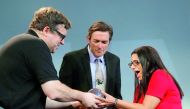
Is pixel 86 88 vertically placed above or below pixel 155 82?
below

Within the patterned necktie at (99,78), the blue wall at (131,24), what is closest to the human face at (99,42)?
the patterned necktie at (99,78)

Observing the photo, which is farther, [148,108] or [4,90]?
[148,108]

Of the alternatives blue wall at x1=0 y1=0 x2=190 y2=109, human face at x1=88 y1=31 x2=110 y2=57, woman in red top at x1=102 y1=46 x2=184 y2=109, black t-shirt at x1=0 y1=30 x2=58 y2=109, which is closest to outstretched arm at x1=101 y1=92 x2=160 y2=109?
woman in red top at x1=102 y1=46 x2=184 y2=109

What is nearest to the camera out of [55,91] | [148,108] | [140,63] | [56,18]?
[55,91]

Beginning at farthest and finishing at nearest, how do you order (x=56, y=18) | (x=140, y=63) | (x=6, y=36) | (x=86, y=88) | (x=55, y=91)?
(x=6, y=36)
(x=86, y=88)
(x=140, y=63)
(x=56, y=18)
(x=55, y=91)

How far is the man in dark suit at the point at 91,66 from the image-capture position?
2.52 meters

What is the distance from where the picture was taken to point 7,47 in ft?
5.26

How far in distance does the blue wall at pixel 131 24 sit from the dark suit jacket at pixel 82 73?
0.71 metres

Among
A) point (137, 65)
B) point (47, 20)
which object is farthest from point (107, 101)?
point (47, 20)

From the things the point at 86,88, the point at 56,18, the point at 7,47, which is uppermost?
the point at 56,18

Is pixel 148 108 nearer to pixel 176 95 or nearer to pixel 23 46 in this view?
pixel 176 95

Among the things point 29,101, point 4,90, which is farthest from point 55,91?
point 4,90

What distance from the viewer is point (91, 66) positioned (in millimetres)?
2578

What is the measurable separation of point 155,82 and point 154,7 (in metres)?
1.53
